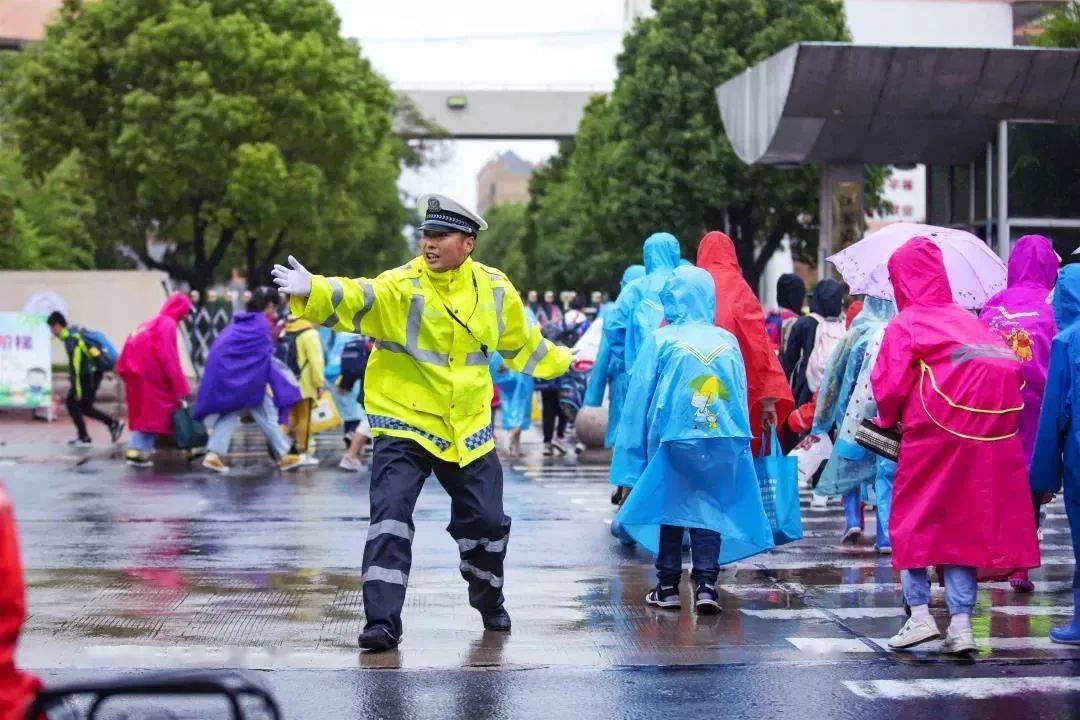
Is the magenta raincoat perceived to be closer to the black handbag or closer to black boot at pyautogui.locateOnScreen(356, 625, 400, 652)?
the black handbag

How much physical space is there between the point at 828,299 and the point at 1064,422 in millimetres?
5288

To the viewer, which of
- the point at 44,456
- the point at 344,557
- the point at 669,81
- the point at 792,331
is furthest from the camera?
the point at 669,81

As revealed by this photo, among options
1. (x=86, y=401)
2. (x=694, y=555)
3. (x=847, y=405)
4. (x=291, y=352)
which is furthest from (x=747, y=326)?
(x=86, y=401)

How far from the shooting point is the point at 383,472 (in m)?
7.48

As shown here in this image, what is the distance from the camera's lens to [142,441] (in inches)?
706

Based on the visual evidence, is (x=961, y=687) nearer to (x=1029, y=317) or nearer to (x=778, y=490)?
(x=778, y=490)

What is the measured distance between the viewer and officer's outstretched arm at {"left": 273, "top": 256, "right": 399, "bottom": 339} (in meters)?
6.99

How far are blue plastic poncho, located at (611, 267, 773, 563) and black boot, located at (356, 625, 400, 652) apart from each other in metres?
1.64

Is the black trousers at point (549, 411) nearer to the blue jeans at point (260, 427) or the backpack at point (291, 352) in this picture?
the backpack at point (291, 352)

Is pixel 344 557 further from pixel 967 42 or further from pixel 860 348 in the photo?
pixel 967 42

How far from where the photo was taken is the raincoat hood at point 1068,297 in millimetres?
7660

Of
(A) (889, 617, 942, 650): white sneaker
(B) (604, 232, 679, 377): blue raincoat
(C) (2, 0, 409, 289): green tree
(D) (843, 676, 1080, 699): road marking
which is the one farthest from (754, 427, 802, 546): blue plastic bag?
(C) (2, 0, 409, 289): green tree

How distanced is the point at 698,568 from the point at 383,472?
1.97 metres

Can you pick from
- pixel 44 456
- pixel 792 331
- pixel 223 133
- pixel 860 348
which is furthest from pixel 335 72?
pixel 860 348
